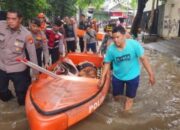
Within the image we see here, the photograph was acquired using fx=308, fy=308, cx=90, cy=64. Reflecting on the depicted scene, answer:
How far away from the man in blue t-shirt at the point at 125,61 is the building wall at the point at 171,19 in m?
16.5

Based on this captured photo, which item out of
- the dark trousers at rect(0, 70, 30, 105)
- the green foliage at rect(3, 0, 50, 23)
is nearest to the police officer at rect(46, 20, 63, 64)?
the green foliage at rect(3, 0, 50, 23)

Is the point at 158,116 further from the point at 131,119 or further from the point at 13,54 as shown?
the point at 13,54

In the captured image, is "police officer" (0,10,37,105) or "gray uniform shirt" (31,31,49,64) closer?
"police officer" (0,10,37,105)

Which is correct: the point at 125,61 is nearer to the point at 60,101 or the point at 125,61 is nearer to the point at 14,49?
the point at 60,101

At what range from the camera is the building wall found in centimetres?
2127

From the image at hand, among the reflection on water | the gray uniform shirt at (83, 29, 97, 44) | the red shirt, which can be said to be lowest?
the reflection on water

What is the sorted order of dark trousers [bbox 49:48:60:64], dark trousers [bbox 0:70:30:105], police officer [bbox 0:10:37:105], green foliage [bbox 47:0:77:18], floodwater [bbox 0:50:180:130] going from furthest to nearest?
green foliage [bbox 47:0:77:18], dark trousers [bbox 49:48:60:64], dark trousers [bbox 0:70:30:105], floodwater [bbox 0:50:180:130], police officer [bbox 0:10:37:105]

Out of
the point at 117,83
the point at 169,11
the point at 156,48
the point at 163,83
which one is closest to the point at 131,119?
the point at 117,83

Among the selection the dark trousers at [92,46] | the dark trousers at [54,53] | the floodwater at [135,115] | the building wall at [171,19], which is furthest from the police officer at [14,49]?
the building wall at [171,19]

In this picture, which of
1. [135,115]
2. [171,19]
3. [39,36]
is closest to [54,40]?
[39,36]

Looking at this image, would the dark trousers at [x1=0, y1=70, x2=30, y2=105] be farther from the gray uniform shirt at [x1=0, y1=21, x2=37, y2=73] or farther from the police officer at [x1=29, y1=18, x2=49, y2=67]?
the police officer at [x1=29, y1=18, x2=49, y2=67]

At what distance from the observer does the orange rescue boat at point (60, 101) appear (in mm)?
4406

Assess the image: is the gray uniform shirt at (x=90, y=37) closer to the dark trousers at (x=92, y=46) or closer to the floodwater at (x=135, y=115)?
the dark trousers at (x=92, y=46)

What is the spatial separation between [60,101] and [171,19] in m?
18.5
